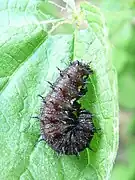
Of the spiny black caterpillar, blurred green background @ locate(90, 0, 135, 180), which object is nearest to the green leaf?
the spiny black caterpillar

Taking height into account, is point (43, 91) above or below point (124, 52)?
below

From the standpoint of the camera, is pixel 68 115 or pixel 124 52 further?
pixel 124 52

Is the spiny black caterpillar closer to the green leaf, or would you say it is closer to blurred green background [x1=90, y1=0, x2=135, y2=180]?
the green leaf

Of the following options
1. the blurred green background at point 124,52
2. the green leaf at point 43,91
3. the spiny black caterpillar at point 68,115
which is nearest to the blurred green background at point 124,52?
the blurred green background at point 124,52

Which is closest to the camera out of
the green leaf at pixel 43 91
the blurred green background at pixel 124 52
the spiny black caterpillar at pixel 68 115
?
the green leaf at pixel 43 91

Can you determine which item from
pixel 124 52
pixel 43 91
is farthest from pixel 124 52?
pixel 43 91

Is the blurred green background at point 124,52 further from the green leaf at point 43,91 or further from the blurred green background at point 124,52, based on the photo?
the green leaf at point 43,91

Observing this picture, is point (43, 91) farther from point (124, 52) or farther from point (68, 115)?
point (124, 52)
